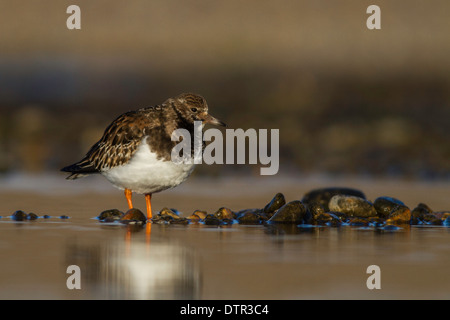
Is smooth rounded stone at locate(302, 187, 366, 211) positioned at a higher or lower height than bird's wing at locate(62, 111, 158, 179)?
lower

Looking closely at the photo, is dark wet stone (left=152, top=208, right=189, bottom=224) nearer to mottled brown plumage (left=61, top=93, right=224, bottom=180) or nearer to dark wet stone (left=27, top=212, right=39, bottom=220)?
mottled brown plumage (left=61, top=93, right=224, bottom=180)

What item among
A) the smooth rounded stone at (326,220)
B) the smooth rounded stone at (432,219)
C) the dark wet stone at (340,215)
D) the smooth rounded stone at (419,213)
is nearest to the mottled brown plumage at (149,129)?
the smooth rounded stone at (326,220)

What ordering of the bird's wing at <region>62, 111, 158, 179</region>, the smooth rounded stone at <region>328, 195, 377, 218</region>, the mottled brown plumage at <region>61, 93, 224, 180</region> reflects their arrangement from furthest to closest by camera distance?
the smooth rounded stone at <region>328, 195, 377, 218</region> < the bird's wing at <region>62, 111, 158, 179</region> < the mottled brown plumage at <region>61, 93, 224, 180</region>

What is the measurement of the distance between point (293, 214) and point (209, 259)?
3.84 m

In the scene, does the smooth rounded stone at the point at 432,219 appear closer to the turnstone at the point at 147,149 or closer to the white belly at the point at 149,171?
the turnstone at the point at 147,149

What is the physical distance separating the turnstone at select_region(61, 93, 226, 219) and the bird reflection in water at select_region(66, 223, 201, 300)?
5.07 feet

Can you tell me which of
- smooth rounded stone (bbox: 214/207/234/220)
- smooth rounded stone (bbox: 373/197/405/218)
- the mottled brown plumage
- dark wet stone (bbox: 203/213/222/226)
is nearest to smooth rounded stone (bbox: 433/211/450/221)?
smooth rounded stone (bbox: 373/197/405/218)

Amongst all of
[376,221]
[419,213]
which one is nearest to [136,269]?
[376,221]

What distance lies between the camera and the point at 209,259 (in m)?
10.1

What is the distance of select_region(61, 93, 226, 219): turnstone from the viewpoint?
13078 millimetres

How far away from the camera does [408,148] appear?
1043 inches

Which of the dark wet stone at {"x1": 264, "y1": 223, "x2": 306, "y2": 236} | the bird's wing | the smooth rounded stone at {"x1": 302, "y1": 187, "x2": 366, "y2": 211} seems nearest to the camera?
the dark wet stone at {"x1": 264, "y1": 223, "x2": 306, "y2": 236}

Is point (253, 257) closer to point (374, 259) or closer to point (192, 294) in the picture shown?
point (374, 259)

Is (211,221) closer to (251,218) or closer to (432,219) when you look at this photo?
(251,218)
